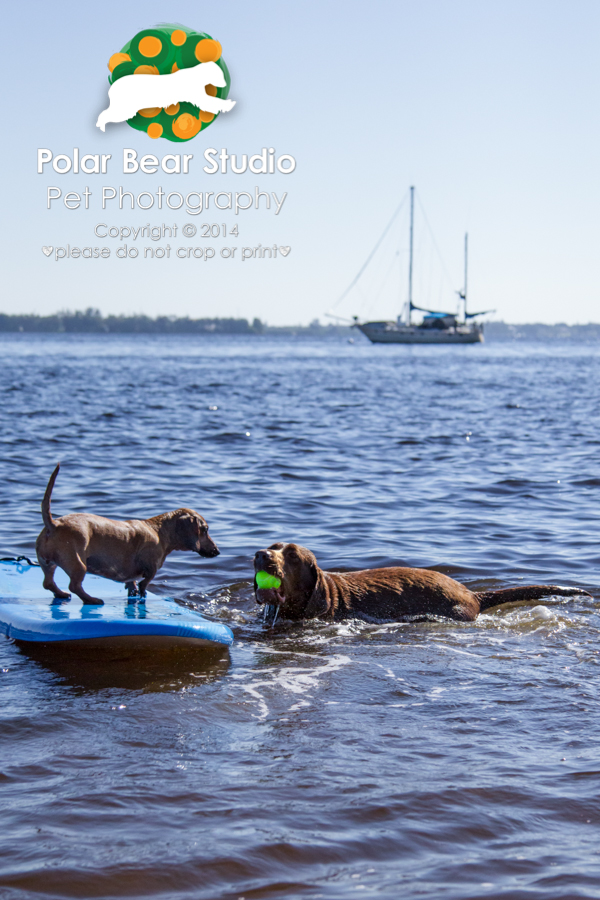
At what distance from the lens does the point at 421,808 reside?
426cm

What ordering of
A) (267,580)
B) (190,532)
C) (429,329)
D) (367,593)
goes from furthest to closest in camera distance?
(429,329), (367,593), (190,532), (267,580)

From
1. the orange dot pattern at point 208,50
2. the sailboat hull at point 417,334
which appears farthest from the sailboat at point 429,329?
the orange dot pattern at point 208,50

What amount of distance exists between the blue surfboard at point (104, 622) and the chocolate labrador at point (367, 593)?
2.50ft

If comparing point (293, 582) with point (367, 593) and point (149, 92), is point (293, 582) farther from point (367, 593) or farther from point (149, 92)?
point (149, 92)

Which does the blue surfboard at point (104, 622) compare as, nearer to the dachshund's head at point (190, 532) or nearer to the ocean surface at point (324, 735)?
the ocean surface at point (324, 735)

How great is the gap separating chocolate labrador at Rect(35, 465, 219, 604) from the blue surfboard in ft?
0.57

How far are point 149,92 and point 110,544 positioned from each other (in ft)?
31.2

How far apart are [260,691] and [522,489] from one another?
31.5 ft

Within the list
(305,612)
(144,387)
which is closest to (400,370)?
(144,387)

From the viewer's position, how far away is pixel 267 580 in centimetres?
699

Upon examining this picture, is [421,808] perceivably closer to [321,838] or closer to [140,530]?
[321,838]

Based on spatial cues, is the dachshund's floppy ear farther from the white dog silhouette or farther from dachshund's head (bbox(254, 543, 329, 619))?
the white dog silhouette

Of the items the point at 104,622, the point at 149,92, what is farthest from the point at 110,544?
the point at 149,92

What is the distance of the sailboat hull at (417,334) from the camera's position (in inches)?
4793
